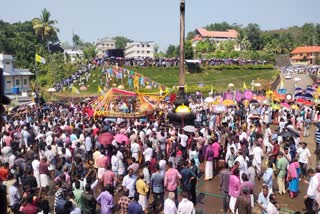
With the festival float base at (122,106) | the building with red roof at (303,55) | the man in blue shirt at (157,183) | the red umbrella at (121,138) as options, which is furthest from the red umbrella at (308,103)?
the building with red roof at (303,55)

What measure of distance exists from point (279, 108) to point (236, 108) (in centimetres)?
262

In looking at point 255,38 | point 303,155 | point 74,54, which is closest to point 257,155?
point 303,155

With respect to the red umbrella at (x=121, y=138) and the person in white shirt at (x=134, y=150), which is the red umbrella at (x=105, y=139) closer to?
the red umbrella at (x=121, y=138)

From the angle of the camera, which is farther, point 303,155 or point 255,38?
point 255,38

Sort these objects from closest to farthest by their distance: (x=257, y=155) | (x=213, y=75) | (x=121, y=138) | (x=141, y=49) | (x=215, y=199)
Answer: (x=215, y=199) < (x=257, y=155) < (x=121, y=138) < (x=213, y=75) < (x=141, y=49)

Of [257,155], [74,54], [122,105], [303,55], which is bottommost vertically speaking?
[257,155]

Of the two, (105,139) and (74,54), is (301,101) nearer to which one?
(105,139)

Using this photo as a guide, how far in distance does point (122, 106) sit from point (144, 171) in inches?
486

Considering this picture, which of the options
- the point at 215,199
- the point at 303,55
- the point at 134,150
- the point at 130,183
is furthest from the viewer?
the point at 303,55

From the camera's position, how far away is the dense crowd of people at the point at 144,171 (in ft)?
26.3

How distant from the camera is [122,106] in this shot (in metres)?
22.3

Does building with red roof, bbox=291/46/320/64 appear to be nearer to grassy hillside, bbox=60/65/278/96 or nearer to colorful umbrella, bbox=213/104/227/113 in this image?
grassy hillside, bbox=60/65/278/96

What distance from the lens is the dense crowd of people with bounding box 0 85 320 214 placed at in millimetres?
8008

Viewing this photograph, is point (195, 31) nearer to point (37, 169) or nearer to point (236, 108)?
point (236, 108)
